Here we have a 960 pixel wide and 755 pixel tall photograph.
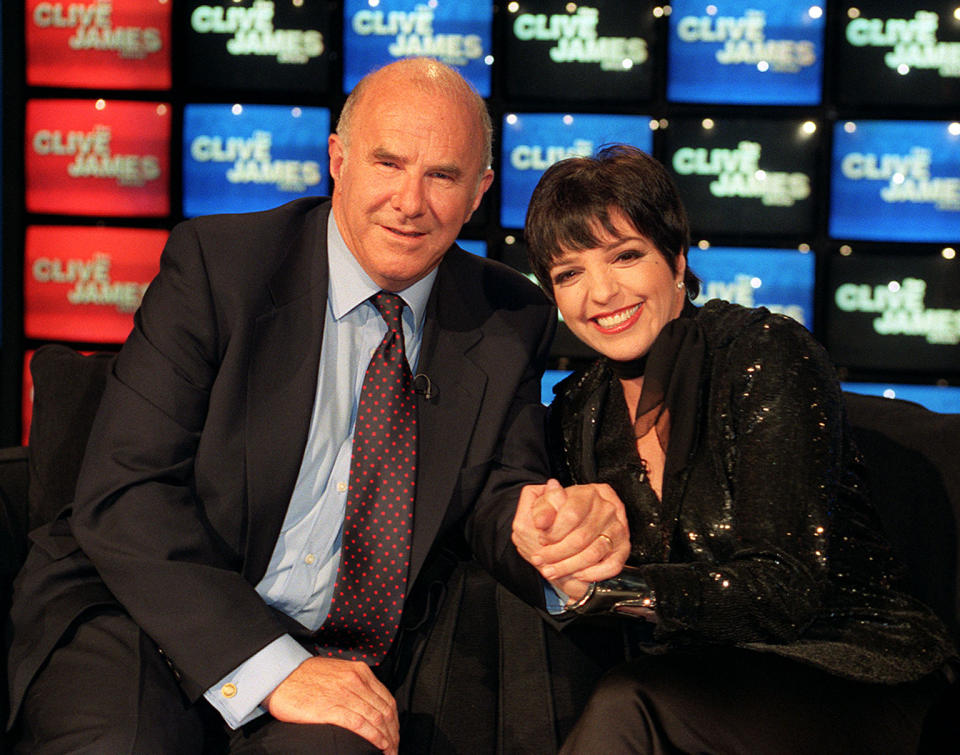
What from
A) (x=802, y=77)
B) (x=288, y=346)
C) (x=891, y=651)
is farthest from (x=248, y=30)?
A: (x=891, y=651)

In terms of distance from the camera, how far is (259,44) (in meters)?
4.00

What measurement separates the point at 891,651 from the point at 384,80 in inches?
57.0

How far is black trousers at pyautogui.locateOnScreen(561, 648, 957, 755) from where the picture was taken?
4.74 ft

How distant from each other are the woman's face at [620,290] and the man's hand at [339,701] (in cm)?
87

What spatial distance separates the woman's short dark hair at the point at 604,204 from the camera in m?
1.95

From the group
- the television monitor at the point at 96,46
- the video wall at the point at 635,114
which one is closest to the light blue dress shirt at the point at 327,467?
the video wall at the point at 635,114

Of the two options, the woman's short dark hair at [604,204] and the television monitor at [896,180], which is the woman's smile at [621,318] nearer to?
the woman's short dark hair at [604,204]

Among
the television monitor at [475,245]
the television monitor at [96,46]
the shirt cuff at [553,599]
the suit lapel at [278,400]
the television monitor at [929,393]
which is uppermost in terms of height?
the television monitor at [96,46]

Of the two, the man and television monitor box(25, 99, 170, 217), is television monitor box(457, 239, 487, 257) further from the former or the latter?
the man

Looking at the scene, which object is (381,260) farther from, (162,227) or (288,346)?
(162,227)

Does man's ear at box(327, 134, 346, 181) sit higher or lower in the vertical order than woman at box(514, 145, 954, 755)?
higher

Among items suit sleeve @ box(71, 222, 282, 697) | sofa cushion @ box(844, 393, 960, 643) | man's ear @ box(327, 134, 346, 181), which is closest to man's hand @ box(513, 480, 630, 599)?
suit sleeve @ box(71, 222, 282, 697)

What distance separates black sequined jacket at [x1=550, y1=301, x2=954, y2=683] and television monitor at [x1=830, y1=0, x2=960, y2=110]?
243 centimetres

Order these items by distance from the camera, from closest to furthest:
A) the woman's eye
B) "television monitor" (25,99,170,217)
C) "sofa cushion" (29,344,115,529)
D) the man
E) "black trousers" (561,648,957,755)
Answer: "black trousers" (561,648,957,755), the man, the woman's eye, "sofa cushion" (29,344,115,529), "television monitor" (25,99,170,217)
